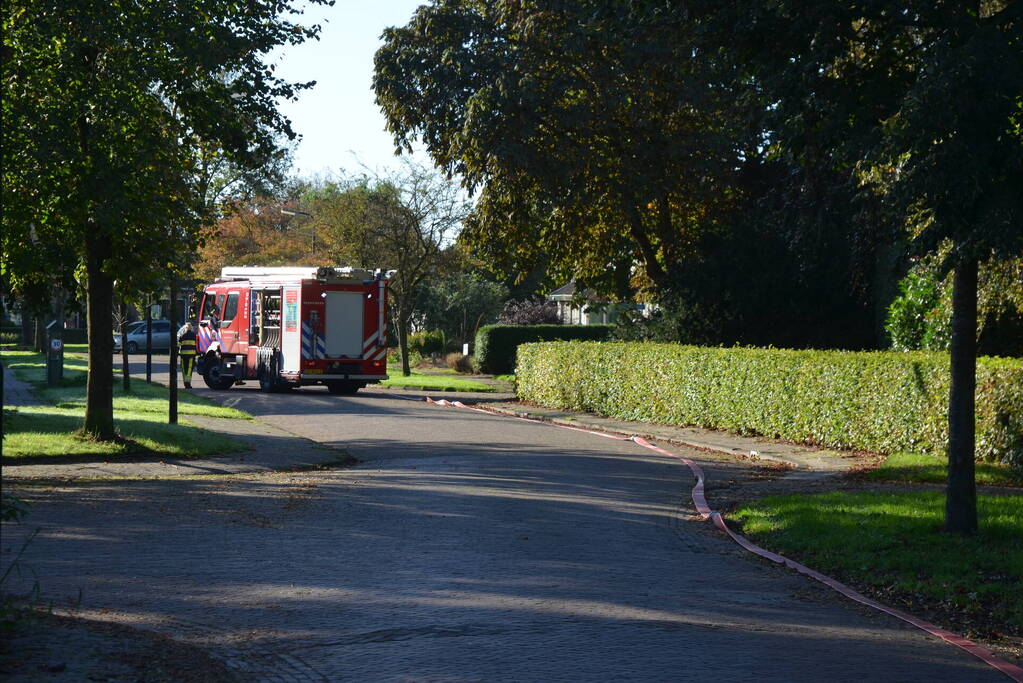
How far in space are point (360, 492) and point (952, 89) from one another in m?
7.65

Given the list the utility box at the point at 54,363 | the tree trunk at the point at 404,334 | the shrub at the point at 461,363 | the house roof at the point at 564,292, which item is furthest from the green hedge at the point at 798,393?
the house roof at the point at 564,292

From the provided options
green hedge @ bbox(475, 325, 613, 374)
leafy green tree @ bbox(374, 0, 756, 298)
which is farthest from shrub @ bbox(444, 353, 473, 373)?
leafy green tree @ bbox(374, 0, 756, 298)

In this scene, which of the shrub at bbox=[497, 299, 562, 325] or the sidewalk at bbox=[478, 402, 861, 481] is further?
the shrub at bbox=[497, 299, 562, 325]

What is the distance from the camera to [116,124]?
15.0 m

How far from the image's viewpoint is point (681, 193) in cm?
2917

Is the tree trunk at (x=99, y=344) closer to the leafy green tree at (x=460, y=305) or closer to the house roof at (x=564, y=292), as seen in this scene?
the leafy green tree at (x=460, y=305)

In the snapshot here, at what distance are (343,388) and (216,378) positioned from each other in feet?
11.8

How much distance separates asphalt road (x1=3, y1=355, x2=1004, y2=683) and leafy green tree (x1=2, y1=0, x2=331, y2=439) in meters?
3.63

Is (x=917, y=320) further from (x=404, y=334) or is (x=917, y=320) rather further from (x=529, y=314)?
(x=529, y=314)

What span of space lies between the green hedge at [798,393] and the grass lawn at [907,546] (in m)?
3.15

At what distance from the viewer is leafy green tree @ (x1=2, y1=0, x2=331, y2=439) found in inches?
566

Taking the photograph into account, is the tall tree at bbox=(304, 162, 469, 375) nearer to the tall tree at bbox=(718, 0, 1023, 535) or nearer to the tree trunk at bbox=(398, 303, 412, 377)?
the tree trunk at bbox=(398, 303, 412, 377)

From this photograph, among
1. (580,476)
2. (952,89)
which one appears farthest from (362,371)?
(952,89)

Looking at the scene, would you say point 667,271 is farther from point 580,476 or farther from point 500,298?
point 500,298
